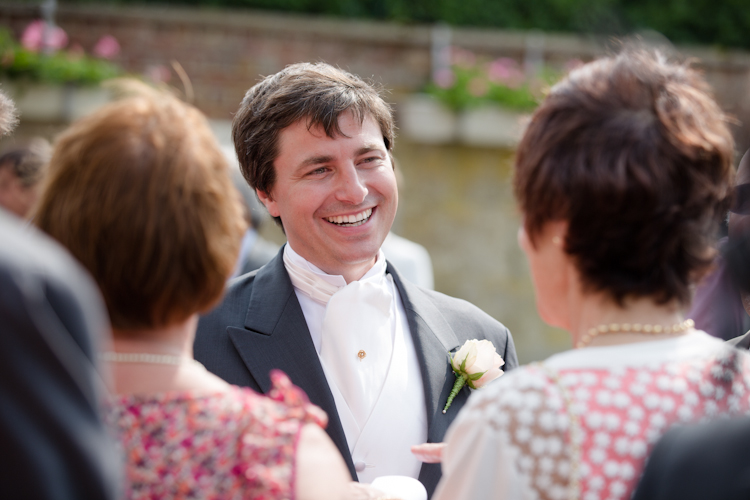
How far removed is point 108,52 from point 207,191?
245 inches

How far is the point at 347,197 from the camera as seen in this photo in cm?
243

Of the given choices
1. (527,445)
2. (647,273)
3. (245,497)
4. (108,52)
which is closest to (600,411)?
(527,445)

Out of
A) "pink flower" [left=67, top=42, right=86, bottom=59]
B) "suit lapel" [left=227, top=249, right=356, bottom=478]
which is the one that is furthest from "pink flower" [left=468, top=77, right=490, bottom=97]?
"suit lapel" [left=227, top=249, right=356, bottom=478]

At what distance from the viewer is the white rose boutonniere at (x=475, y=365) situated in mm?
2195

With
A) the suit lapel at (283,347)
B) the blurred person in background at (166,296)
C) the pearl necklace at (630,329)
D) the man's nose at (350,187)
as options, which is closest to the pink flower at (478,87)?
the man's nose at (350,187)

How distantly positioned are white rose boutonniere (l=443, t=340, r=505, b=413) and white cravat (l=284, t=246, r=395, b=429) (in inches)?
9.4

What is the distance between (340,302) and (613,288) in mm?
1158

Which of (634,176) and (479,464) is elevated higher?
(634,176)

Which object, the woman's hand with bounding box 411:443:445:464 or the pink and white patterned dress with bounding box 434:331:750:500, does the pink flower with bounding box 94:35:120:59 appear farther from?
the pink and white patterned dress with bounding box 434:331:750:500

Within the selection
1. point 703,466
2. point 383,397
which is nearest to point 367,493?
point 383,397

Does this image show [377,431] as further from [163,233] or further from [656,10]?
[656,10]

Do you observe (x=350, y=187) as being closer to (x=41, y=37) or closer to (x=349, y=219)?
(x=349, y=219)

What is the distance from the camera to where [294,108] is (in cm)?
238

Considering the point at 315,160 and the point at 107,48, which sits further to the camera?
the point at 107,48
